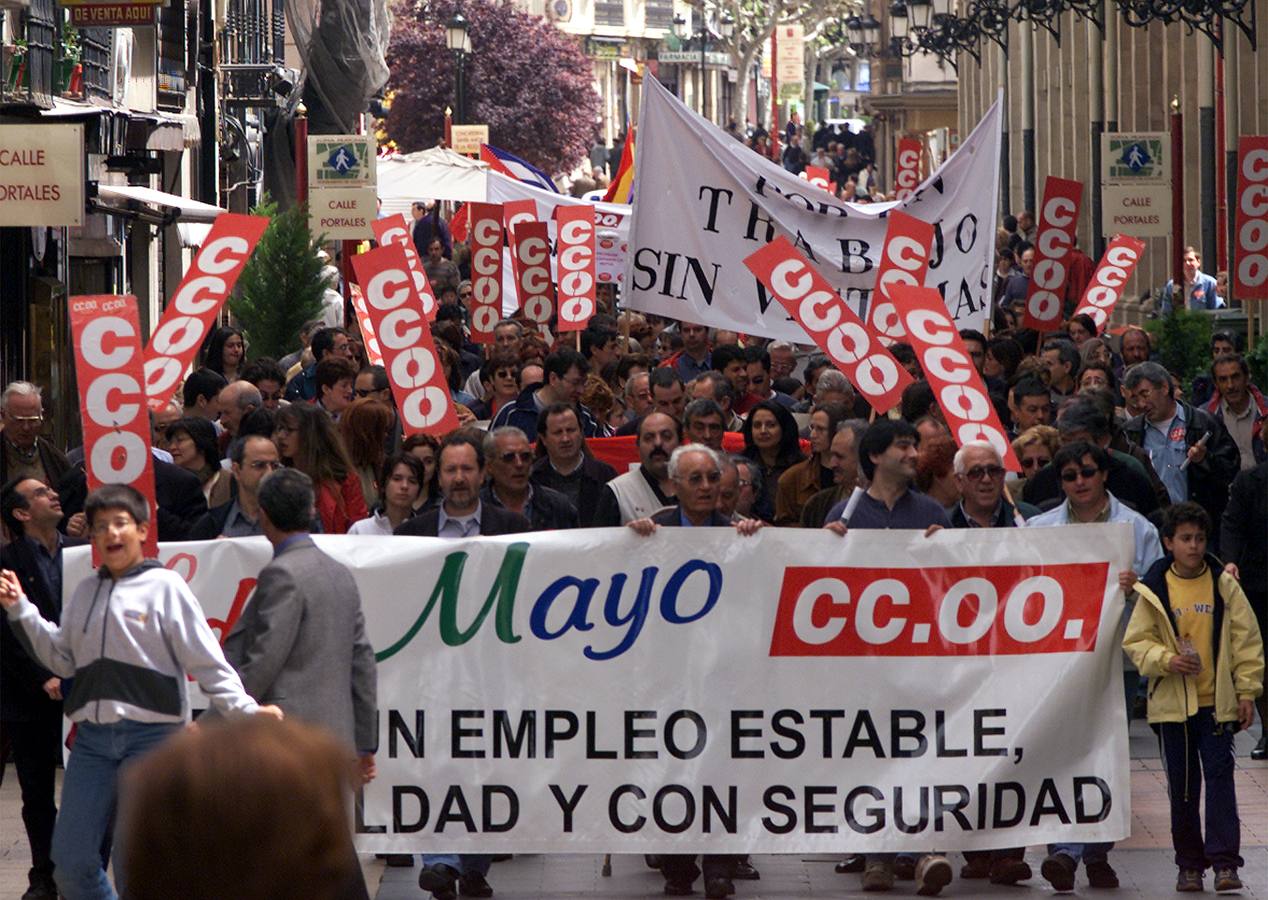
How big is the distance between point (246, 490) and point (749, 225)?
6476mm

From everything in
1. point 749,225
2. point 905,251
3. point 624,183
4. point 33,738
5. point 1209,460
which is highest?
point 624,183

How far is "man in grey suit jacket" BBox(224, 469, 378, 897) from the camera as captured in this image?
263 inches

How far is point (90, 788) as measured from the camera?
22.2 feet

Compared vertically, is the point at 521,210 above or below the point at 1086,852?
above

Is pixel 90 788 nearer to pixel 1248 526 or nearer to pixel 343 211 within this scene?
pixel 1248 526

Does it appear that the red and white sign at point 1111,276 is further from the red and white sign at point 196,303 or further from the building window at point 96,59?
the building window at point 96,59

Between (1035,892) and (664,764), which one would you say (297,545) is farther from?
(1035,892)

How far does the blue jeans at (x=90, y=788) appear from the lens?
6738 millimetres

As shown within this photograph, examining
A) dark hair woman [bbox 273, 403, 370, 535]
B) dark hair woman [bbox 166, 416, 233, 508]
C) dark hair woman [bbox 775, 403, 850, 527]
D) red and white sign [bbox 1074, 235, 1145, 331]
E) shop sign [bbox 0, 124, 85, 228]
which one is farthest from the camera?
red and white sign [bbox 1074, 235, 1145, 331]

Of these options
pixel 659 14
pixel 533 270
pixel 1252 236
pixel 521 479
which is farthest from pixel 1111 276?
pixel 659 14

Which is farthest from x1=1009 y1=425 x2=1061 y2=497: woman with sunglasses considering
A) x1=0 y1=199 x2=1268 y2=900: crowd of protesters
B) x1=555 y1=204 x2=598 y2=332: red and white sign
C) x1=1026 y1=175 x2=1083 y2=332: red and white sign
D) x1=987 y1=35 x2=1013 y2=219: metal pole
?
x1=987 y1=35 x2=1013 y2=219: metal pole

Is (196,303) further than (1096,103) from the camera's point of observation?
No

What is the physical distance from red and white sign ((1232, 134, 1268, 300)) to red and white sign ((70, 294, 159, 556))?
7694 mm

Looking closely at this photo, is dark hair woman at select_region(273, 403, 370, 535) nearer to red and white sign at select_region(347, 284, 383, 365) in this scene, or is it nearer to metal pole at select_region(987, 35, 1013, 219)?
red and white sign at select_region(347, 284, 383, 365)
